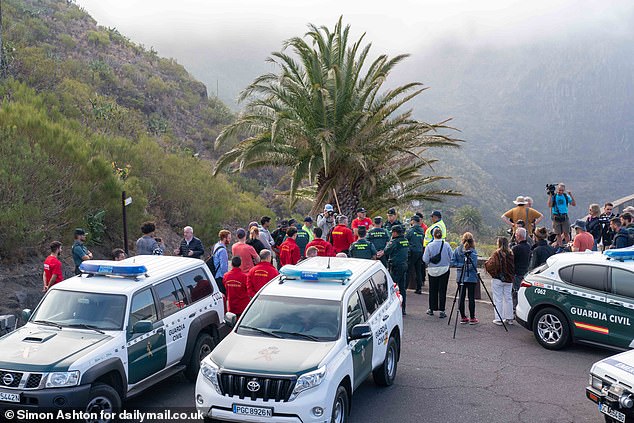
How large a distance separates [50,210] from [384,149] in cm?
967

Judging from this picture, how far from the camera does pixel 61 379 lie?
7031mm

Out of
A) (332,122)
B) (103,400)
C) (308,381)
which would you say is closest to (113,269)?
(103,400)

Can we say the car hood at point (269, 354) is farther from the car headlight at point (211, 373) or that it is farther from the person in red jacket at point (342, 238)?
the person in red jacket at point (342, 238)

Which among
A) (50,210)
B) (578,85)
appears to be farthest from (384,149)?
(578,85)

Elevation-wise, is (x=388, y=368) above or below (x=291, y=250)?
below

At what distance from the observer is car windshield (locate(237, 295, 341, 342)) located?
7.81 metres

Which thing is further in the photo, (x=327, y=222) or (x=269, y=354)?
(x=327, y=222)

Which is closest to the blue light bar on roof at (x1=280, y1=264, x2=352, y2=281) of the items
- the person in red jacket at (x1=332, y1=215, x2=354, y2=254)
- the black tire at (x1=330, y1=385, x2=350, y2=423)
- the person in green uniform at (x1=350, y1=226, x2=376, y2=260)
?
the black tire at (x1=330, y1=385, x2=350, y2=423)

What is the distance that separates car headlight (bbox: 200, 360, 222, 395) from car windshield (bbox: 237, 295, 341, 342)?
81 cm

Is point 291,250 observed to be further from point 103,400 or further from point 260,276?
point 103,400

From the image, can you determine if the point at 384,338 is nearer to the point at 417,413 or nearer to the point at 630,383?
the point at 417,413

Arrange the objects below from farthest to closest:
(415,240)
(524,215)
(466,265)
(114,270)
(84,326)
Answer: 1. (524,215)
2. (415,240)
3. (466,265)
4. (114,270)
5. (84,326)

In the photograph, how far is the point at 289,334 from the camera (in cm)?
782

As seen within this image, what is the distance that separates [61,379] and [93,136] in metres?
15.0
